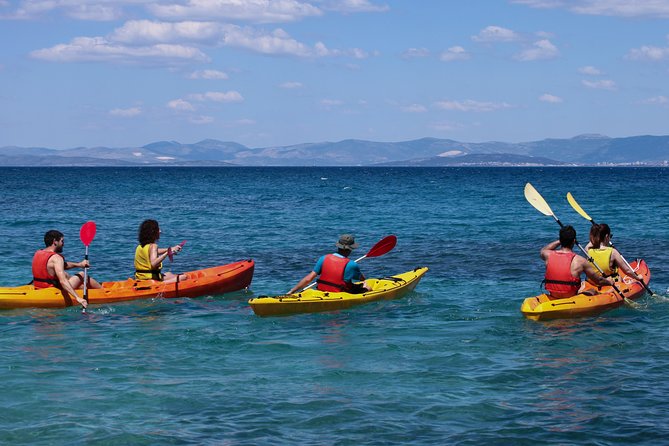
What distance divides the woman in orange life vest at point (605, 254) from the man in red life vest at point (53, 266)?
8.35m

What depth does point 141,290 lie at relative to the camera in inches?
602

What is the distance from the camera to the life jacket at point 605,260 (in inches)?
571

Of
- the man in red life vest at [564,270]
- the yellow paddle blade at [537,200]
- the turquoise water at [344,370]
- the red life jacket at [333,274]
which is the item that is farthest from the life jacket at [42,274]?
the yellow paddle blade at [537,200]

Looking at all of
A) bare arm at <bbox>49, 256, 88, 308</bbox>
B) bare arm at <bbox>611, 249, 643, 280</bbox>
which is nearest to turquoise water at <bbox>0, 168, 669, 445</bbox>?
bare arm at <bbox>49, 256, 88, 308</bbox>

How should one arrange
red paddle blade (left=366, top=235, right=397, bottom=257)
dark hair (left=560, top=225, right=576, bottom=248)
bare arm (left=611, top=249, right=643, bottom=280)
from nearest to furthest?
dark hair (left=560, top=225, right=576, bottom=248), bare arm (left=611, top=249, right=643, bottom=280), red paddle blade (left=366, top=235, right=397, bottom=257)

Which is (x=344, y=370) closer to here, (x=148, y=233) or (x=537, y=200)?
(x=148, y=233)

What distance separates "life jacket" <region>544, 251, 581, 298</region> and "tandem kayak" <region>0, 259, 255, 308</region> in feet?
19.4

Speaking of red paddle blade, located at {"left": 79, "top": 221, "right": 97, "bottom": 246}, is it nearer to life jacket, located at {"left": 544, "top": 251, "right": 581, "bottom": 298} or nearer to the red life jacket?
the red life jacket

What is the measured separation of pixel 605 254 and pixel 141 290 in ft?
25.8

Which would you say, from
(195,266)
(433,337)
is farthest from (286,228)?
(433,337)

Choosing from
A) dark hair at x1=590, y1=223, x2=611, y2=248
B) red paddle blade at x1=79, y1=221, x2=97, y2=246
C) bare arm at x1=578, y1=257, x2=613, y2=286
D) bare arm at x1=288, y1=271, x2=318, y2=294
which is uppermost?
dark hair at x1=590, y1=223, x2=611, y2=248

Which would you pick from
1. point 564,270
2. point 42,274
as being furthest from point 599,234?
point 42,274

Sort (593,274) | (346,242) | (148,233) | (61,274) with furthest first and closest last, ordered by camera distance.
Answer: (148,233) < (61,274) < (346,242) < (593,274)

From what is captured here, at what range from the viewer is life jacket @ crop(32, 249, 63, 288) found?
14492 millimetres
